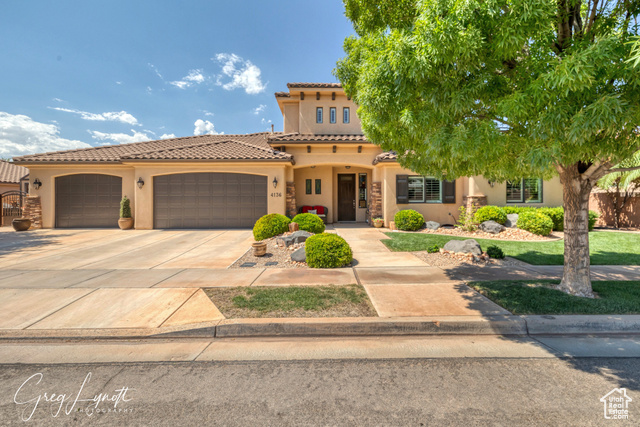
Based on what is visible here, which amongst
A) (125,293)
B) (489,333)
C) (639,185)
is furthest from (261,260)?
(639,185)

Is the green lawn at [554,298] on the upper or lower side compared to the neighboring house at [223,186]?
lower

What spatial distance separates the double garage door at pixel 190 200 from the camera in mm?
13438

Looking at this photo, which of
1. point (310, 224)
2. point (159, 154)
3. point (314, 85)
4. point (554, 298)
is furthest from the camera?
point (314, 85)

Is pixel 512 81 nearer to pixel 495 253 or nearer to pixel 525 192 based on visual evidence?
pixel 495 253

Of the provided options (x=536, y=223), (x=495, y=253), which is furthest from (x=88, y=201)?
(x=536, y=223)

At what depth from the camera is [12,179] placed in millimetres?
22266

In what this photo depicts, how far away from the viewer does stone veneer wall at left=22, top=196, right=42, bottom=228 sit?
13484 millimetres

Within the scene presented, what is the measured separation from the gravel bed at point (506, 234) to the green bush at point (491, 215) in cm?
58

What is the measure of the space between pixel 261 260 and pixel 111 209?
11547mm

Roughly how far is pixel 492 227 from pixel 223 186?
12.8 metres

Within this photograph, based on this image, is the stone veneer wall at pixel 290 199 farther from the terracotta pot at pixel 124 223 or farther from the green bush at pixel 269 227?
the terracotta pot at pixel 124 223

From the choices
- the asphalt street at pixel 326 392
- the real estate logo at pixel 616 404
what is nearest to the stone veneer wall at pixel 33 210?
the asphalt street at pixel 326 392

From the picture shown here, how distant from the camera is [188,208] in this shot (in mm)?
13484

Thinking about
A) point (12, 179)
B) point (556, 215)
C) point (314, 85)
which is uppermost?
point (314, 85)
